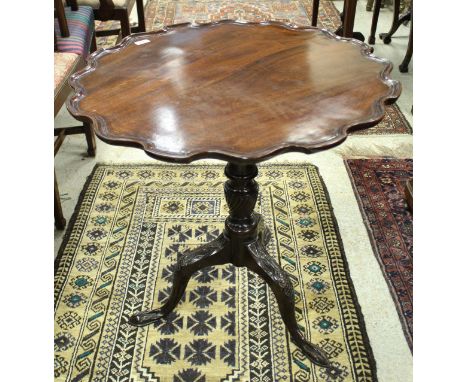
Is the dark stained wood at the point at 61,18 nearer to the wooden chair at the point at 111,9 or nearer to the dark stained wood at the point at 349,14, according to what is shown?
the wooden chair at the point at 111,9

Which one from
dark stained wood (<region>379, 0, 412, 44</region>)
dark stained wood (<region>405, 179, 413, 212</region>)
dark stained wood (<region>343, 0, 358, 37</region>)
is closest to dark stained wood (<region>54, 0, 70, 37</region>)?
dark stained wood (<region>343, 0, 358, 37</region>)

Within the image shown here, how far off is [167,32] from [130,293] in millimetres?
1017

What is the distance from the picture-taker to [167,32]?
196 centimetres

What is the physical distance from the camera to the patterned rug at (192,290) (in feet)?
5.67

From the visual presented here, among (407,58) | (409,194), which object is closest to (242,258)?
(409,194)

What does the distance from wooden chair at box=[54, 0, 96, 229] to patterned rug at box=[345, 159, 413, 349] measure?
1394 mm

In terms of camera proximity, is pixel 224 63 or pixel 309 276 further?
pixel 309 276

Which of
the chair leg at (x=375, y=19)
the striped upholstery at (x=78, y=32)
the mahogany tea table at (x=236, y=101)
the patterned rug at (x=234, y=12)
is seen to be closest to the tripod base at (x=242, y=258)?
the mahogany tea table at (x=236, y=101)

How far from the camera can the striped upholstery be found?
256 cm

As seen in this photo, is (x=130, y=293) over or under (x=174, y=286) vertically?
under

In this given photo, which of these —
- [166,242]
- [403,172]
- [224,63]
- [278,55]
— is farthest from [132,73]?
[403,172]

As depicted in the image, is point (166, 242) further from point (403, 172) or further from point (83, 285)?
point (403, 172)

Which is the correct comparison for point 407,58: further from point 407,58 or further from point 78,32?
point 78,32

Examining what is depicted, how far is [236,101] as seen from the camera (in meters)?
1.46
